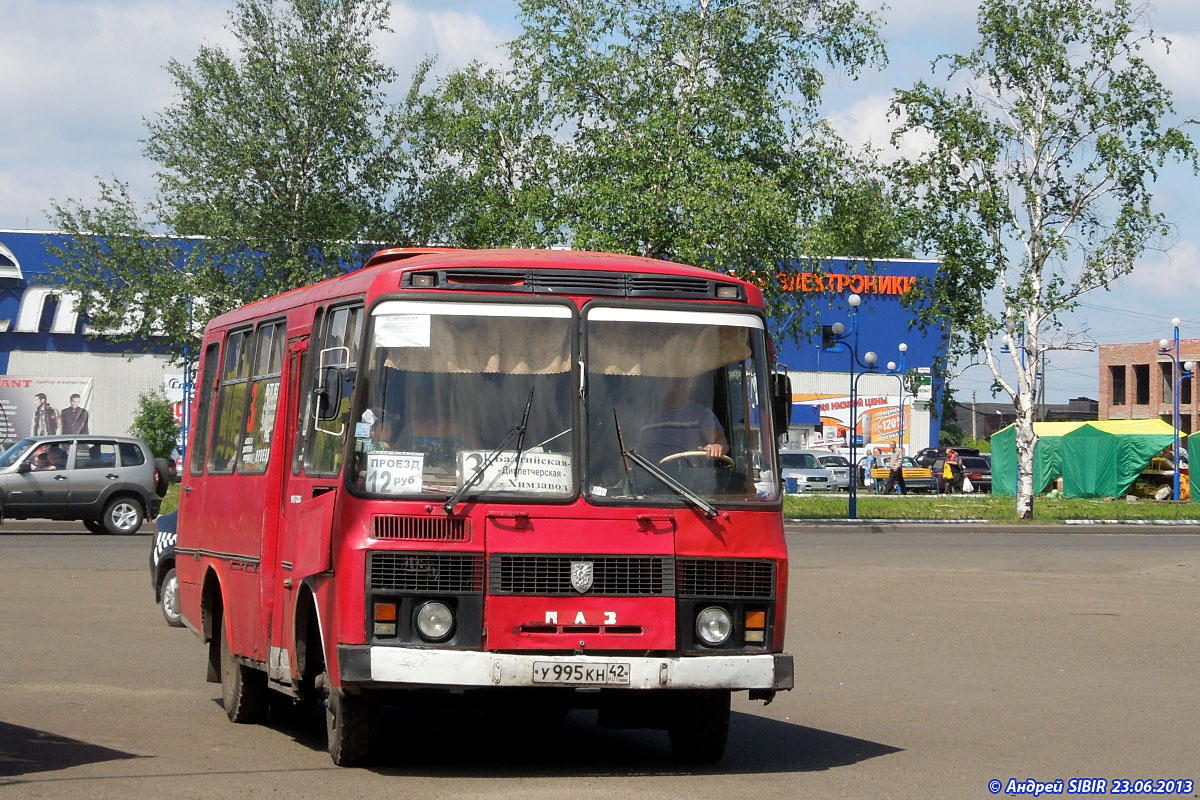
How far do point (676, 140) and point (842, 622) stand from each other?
21.0 metres

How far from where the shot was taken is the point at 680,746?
28.6 ft

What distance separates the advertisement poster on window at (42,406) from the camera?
6169cm

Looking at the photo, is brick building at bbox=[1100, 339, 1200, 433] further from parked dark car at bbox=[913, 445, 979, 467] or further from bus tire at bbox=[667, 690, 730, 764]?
bus tire at bbox=[667, 690, 730, 764]

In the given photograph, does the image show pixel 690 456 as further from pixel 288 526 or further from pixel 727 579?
pixel 288 526

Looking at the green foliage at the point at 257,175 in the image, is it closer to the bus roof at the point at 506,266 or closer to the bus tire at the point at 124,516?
the bus tire at the point at 124,516

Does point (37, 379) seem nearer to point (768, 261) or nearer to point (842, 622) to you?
point (768, 261)

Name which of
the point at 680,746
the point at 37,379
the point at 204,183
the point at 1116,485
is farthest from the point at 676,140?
the point at 37,379

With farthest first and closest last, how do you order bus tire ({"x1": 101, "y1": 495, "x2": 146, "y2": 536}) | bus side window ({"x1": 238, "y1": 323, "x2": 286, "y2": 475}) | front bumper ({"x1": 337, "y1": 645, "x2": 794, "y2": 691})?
bus tire ({"x1": 101, "y1": 495, "x2": 146, "y2": 536}) → bus side window ({"x1": 238, "y1": 323, "x2": 286, "y2": 475}) → front bumper ({"x1": 337, "y1": 645, "x2": 794, "y2": 691})

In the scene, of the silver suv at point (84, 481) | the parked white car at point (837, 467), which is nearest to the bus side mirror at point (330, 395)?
the silver suv at point (84, 481)

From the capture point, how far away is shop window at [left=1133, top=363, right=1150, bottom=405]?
102 metres

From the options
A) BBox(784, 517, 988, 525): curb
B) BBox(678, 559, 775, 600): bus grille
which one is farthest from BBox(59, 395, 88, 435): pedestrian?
BBox(678, 559, 775, 600): bus grille

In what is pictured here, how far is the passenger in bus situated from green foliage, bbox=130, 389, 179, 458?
51.2 meters

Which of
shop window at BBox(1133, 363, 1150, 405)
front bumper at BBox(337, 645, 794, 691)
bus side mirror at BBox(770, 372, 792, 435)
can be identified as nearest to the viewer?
front bumper at BBox(337, 645, 794, 691)

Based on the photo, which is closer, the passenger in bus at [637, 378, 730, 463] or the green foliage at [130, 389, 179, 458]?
the passenger in bus at [637, 378, 730, 463]
